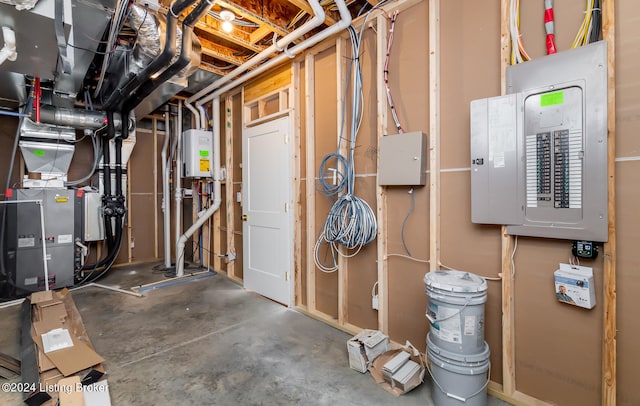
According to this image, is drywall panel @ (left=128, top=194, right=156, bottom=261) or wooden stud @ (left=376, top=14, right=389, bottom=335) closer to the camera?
wooden stud @ (left=376, top=14, right=389, bottom=335)

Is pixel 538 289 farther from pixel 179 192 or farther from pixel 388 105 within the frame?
pixel 179 192

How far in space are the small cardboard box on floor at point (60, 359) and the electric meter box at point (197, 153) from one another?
7.04 ft

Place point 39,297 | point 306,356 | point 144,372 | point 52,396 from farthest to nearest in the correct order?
point 39,297 → point 306,356 → point 144,372 → point 52,396

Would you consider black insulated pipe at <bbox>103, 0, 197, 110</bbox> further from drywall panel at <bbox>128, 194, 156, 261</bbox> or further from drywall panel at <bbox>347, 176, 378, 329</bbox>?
drywall panel at <bbox>128, 194, 156, 261</bbox>

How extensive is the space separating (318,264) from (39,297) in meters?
2.76

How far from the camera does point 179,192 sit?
A: 14.9 feet

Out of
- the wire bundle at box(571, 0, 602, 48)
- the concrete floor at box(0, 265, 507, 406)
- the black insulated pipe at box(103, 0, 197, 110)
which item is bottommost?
the concrete floor at box(0, 265, 507, 406)

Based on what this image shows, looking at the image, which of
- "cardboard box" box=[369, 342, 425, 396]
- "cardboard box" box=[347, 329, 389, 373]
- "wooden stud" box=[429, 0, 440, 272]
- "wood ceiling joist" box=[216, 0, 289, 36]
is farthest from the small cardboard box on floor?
"wood ceiling joist" box=[216, 0, 289, 36]

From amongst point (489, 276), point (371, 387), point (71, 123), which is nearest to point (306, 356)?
point (371, 387)

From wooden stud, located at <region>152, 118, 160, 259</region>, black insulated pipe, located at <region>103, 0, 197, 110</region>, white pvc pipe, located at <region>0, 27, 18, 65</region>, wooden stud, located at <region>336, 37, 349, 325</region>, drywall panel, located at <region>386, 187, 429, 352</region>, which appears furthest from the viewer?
wooden stud, located at <region>152, 118, 160, 259</region>

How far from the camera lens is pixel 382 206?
2.39 meters

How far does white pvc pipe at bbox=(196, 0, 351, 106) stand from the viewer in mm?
2242

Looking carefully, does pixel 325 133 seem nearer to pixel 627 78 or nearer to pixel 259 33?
pixel 259 33

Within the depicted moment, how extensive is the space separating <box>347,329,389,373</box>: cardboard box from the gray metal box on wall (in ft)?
3.82
